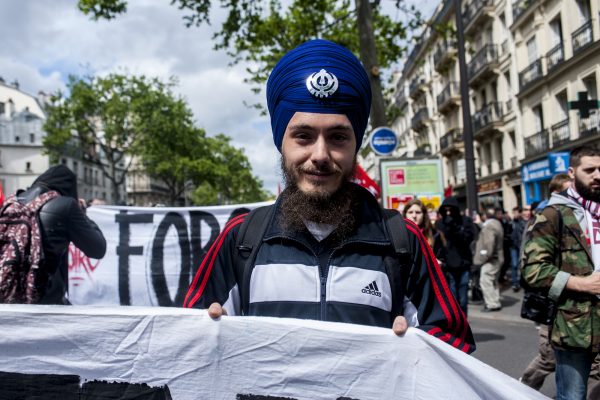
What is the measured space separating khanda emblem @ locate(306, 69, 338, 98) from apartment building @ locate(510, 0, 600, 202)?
1920 centimetres

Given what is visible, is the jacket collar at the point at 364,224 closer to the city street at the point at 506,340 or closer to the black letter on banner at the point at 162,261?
the city street at the point at 506,340

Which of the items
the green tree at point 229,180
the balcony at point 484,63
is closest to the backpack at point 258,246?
the balcony at point 484,63

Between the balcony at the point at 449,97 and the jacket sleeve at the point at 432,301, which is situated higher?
the balcony at the point at 449,97

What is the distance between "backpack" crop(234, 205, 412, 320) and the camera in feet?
5.13

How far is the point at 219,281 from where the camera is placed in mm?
1685

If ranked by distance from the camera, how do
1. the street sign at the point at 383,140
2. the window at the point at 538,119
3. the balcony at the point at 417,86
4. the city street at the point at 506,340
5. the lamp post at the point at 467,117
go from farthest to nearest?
the balcony at the point at 417,86
the window at the point at 538,119
the lamp post at the point at 467,117
the street sign at the point at 383,140
the city street at the point at 506,340

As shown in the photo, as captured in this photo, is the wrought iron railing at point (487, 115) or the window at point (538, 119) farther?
the wrought iron railing at point (487, 115)

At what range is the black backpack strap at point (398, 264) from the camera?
1559mm

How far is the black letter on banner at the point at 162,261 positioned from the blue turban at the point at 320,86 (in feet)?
15.3

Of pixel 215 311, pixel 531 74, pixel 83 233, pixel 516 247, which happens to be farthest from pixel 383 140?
pixel 531 74

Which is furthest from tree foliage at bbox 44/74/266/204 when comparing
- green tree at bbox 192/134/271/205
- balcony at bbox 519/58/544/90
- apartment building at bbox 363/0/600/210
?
balcony at bbox 519/58/544/90

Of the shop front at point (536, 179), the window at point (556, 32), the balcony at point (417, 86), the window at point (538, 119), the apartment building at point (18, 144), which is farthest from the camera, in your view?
the apartment building at point (18, 144)

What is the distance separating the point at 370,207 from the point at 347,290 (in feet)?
0.95

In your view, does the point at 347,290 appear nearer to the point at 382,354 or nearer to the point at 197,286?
the point at 382,354
